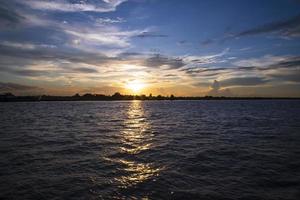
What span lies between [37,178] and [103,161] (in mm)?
5049

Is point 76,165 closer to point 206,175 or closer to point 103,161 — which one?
point 103,161

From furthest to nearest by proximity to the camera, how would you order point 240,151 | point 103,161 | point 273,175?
point 240,151 < point 103,161 < point 273,175

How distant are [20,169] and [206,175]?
39.9 ft

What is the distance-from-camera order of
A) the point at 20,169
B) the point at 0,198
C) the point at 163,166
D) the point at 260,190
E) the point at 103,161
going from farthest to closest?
the point at 103,161 < the point at 163,166 < the point at 20,169 < the point at 260,190 < the point at 0,198

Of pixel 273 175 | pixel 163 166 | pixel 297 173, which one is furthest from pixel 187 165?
pixel 297 173

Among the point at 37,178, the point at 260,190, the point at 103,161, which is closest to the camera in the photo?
the point at 260,190

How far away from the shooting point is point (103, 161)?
17578 mm

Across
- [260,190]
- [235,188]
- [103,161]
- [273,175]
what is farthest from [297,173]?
[103,161]

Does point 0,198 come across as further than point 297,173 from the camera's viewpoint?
No

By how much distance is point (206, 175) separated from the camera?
1437 centimetres

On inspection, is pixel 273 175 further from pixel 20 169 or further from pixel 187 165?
pixel 20 169

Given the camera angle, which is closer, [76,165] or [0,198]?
[0,198]

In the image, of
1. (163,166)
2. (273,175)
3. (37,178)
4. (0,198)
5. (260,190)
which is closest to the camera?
(0,198)

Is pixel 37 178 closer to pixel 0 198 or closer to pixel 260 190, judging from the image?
pixel 0 198
